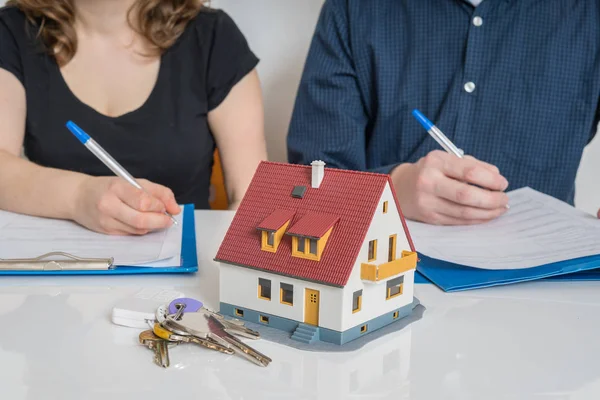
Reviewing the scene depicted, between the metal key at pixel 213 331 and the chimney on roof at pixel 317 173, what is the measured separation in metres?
0.15

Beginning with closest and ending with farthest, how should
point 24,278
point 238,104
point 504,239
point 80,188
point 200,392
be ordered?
point 200,392 → point 24,278 → point 504,239 → point 80,188 → point 238,104

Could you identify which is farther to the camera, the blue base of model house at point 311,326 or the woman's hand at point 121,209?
the woman's hand at point 121,209

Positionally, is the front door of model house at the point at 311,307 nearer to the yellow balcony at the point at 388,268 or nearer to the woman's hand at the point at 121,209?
the yellow balcony at the point at 388,268

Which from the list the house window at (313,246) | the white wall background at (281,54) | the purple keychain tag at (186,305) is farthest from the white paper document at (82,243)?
the white wall background at (281,54)

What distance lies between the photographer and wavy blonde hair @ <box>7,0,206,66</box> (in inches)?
51.0

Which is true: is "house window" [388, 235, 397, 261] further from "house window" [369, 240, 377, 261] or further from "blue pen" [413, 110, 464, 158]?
"blue pen" [413, 110, 464, 158]

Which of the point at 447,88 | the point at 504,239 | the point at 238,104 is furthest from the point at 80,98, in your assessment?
the point at 504,239

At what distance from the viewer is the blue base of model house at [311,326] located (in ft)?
1.91

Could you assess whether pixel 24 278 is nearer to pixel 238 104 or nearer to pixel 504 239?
pixel 504 239

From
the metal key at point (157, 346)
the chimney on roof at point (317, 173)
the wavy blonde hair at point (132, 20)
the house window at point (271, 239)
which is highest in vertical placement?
the wavy blonde hair at point (132, 20)

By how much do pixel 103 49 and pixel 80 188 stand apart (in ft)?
1.54

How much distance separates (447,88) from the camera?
128cm

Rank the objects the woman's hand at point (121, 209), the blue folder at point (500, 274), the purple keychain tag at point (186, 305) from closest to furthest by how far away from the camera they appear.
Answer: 1. the purple keychain tag at point (186, 305)
2. the blue folder at point (500, 274)
3. the woman's hand at point (121, 209)

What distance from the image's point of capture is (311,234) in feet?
1.86
